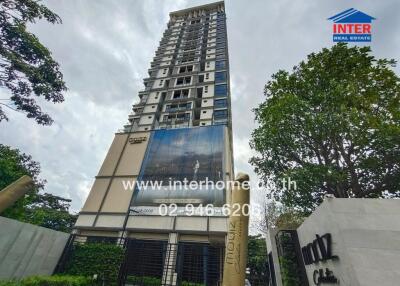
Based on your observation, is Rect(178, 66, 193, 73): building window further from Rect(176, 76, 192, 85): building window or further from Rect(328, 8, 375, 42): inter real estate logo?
Rect(328, 8, 375, 42): inter real estate logo

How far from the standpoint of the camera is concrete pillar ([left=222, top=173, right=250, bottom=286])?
2012 millimetres

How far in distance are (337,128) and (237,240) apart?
5.58m

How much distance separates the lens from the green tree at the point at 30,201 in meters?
11.2

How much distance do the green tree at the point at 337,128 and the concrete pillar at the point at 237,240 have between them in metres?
4.82

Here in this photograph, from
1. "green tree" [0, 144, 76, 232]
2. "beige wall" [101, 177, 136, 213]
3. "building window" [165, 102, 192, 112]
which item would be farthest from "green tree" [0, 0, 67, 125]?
"building window" [165, 102, 192, 112]

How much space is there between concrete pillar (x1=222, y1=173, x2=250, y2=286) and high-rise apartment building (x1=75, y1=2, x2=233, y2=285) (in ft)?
22.8

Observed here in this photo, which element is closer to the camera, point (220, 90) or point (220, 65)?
point (220, 90)

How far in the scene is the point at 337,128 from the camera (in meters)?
6.07

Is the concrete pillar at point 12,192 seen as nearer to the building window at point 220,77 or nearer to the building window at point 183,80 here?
the building window at point 220,77

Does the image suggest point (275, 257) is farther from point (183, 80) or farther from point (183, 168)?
point (183, 80)

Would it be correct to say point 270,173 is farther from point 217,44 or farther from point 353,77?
point 217,44

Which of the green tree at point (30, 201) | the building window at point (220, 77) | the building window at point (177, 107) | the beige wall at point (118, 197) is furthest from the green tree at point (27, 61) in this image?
the building window at point (220, 77)

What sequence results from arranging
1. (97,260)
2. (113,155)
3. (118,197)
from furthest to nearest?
1. (113,155)
2. (118,197)
3. (97,260)

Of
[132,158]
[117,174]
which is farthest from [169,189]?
[132,158]
